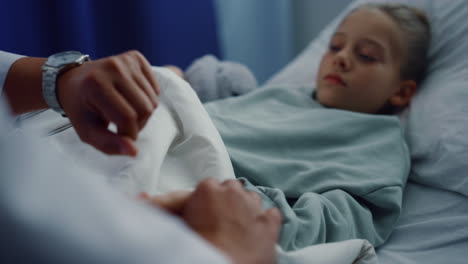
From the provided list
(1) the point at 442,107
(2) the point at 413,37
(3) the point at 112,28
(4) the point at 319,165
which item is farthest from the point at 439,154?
(3) the point at 112,28

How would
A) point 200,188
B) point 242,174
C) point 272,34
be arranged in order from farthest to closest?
point 272,34 < point 242,174 < point 200,188

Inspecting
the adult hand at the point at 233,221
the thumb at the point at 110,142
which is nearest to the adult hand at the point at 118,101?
the thumb at the point at 110,142

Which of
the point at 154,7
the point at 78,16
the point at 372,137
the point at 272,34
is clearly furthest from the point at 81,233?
the point at 272,34

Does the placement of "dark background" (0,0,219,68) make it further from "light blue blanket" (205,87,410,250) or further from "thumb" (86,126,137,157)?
"thumb" (86,126,137,157)

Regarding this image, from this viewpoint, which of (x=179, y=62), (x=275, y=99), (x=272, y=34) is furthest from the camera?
(x=272, y=34)

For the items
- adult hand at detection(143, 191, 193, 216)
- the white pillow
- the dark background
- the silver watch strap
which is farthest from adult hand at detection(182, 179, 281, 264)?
the dark background

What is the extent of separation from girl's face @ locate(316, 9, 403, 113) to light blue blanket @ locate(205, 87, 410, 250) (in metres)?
0.09

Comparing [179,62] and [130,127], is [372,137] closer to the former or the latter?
[130,127]

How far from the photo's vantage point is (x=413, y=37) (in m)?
1.05

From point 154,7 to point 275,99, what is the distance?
2.54 ft

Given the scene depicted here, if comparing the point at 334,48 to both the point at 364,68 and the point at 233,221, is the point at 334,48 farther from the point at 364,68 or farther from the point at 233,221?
the point at 233,221

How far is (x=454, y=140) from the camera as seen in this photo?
2.65 ft

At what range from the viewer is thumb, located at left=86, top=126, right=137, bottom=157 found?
0.44 m

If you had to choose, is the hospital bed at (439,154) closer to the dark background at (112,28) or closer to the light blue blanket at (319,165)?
the light blue blanket at (319,165)
